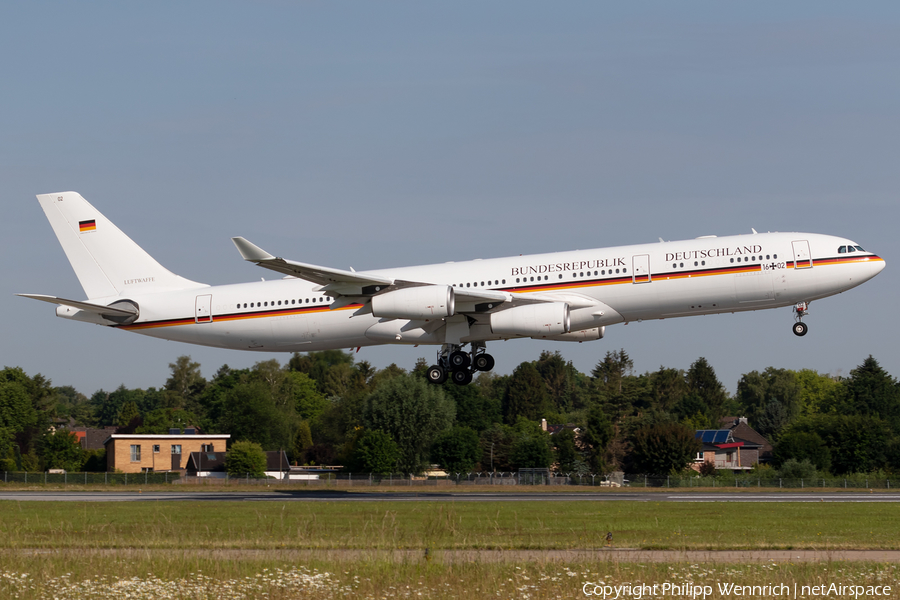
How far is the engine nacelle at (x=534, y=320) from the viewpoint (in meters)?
39.3

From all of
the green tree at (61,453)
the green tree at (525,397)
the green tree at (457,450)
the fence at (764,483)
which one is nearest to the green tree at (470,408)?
the green tree at (457,450)

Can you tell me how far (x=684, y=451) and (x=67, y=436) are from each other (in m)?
60.4

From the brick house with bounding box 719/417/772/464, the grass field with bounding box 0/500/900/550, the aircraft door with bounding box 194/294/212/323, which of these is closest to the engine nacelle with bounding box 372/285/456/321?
the grass field with bounding box 0/500/900/550

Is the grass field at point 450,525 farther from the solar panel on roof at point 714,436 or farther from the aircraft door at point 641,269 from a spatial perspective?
the solar panel on roof at point 714,436

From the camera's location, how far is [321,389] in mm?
162000

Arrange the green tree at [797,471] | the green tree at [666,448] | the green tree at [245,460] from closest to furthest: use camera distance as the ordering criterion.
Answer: the green tree at [797,471]
the green tree at [245,460]
the green tree at [666,448]

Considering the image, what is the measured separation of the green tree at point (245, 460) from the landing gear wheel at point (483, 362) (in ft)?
152

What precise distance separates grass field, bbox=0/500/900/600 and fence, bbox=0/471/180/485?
32715 millimetres

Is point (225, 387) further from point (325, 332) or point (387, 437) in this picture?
point (325, 332)

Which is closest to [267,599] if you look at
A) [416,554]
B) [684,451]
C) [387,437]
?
[416,554]

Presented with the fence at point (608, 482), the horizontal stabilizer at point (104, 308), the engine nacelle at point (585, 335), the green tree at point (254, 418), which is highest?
the horizontal stabilizer at point (104, 308)

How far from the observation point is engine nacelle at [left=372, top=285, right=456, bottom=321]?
1566 inches

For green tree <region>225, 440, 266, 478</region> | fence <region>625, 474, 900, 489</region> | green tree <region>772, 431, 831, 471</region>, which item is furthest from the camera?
green tree <region>772, 431, 831, 471</region>

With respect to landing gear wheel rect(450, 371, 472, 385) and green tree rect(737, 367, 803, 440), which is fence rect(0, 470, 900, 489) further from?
green tree rect(737, 367, 803, 440)
